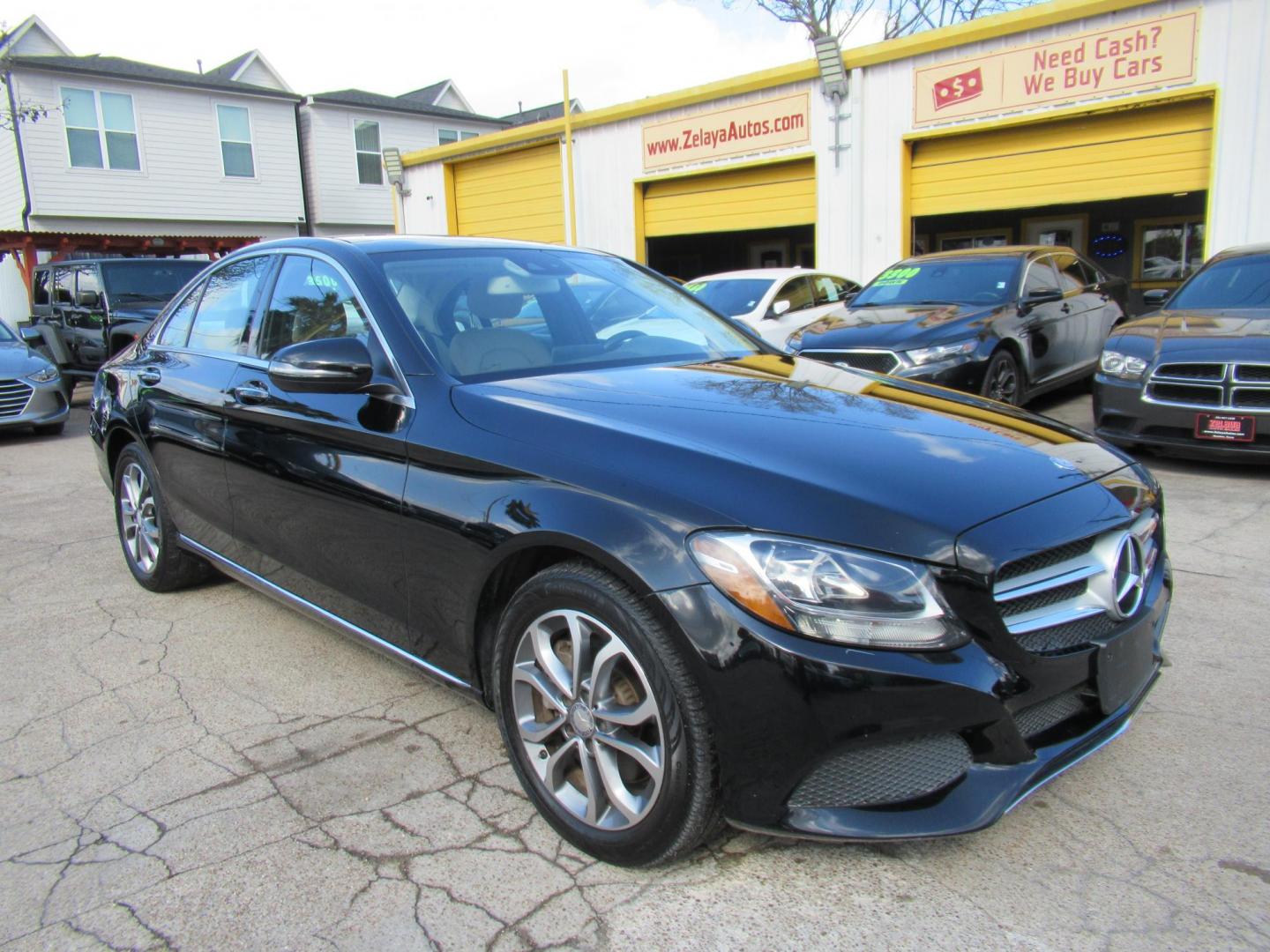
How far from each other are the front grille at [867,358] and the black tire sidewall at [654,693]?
5351 millimetres

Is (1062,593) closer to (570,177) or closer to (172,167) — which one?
(570,177)

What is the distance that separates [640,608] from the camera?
2156 millimetres

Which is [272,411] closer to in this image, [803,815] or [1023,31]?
[803,815]

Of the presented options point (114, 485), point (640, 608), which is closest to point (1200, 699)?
point (640, 608)

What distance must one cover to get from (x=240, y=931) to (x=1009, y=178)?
12886 mm

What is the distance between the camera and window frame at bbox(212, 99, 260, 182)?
79.4 ft

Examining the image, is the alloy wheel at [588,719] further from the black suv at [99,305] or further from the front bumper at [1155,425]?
the black suv at [99,305]

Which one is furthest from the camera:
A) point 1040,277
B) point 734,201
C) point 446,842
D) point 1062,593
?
point 734,201

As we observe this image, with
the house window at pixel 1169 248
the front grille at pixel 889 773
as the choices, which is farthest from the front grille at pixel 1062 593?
the house window at pixel 1169 248

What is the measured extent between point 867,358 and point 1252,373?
8.83 ft

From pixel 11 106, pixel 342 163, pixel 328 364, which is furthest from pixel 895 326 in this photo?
pixel 342 163

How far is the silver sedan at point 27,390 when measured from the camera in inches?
400

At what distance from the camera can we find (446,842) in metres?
2.50

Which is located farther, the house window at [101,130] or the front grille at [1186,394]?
the house window at [101,130]
